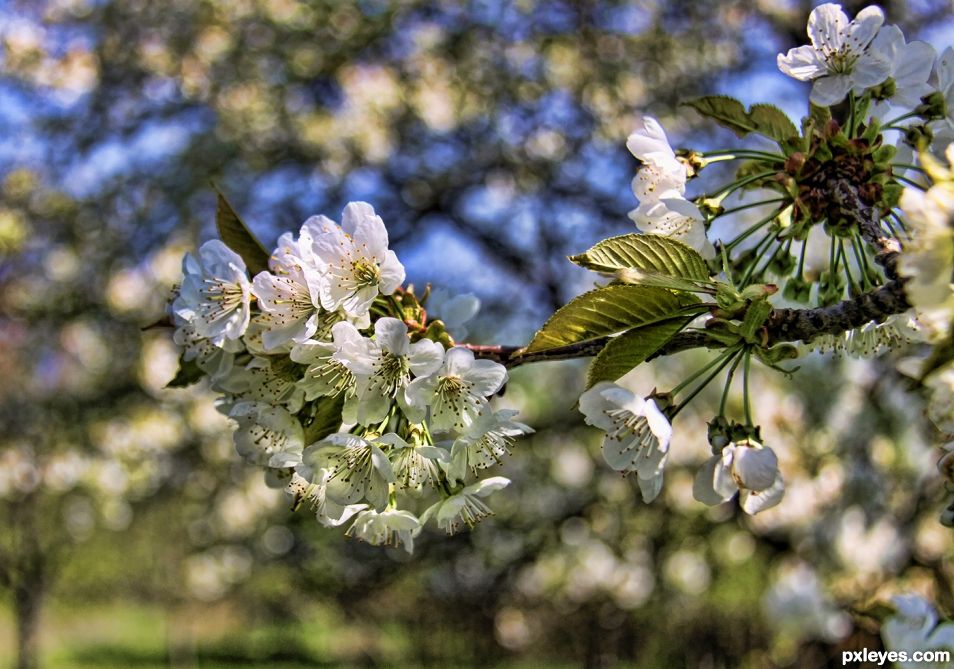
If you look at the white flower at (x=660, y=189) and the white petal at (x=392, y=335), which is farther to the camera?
the white flower at (x=660, y=189)

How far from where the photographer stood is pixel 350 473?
0.85m

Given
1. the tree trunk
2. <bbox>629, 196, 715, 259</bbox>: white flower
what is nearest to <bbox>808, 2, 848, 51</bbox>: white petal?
<bbox>629, 196, 715, 259</bbox>: white flower

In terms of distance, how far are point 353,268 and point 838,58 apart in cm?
56

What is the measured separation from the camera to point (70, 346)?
16.5ft

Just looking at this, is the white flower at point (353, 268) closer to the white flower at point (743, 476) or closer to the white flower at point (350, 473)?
the white flower at point (350, 473)

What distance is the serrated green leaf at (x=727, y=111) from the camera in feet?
3.30

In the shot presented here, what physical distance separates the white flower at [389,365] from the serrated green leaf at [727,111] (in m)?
0.44

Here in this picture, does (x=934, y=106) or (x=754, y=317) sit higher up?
(x=934, y=106)

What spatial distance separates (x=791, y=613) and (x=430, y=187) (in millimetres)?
2477

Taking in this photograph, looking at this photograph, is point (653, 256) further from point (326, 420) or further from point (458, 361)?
point (326, 420)

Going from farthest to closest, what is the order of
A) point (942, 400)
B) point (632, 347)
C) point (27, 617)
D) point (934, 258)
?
point (27, 617)
point (632, 347)
point (942, 400)
point (934, 258)

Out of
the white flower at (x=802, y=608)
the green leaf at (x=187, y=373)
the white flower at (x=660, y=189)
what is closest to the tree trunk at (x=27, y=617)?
the white flower at (x=802, y=608)

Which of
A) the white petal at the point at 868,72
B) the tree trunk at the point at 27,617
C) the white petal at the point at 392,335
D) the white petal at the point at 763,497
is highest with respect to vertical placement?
the tree trunk at the point at 27,617

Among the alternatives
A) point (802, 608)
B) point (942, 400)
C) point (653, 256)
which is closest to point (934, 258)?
point (942, 400)
